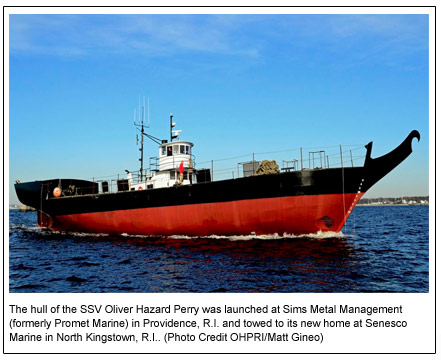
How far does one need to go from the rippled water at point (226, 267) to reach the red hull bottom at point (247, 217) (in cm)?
74

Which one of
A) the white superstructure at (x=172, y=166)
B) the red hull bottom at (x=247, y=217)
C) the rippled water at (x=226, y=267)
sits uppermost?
the white superstructure at (x=172, y=166)

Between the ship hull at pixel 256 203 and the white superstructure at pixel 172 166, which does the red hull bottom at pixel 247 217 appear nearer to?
the ship hull at pixel 256 203

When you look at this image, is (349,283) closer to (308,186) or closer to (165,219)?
(308,186)

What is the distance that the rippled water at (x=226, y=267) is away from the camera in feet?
36.6

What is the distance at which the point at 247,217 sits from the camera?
65.0 feet

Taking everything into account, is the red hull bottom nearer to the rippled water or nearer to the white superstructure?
the rippled water

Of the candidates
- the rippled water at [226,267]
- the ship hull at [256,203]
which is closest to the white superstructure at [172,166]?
the ship hull at [256,203]

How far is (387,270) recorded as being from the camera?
1295 centimetres

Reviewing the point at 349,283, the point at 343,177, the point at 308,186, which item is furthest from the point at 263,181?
the point at 349,283

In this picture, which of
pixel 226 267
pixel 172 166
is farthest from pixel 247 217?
pixel 172 166

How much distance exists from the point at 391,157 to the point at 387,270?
7.74 metres

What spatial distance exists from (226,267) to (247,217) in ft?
21.9
